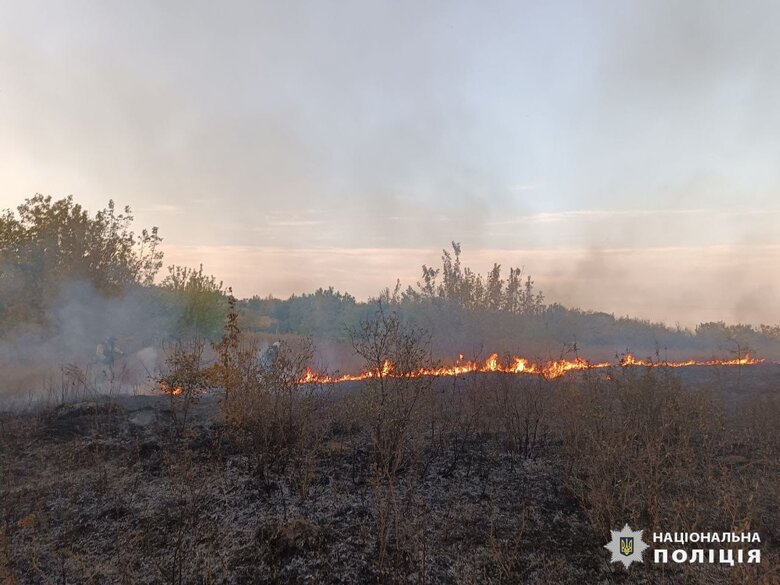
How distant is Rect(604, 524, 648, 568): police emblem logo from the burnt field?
0.09 metres

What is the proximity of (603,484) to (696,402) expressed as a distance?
347cm

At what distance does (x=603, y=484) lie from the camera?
414 cm

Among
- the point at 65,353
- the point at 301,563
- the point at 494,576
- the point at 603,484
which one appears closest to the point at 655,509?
the point at 603,484

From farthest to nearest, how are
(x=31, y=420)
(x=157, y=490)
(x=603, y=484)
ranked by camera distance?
(x=31, y=420), (x=157, y=490), (x=603, y=484)

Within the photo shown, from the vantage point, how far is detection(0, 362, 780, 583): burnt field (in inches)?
145

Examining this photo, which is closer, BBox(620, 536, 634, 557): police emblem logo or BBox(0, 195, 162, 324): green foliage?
BBox(620, 536, 634, 557): police emblem logo

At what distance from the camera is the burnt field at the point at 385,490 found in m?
3.69

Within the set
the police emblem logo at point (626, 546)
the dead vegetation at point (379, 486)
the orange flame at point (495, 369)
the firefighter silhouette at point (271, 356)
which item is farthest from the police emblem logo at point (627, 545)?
the firefighter silhouette at point (271, 356)

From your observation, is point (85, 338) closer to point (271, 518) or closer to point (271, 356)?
point (271, 356)

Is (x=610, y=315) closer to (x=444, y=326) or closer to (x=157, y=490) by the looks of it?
(x=444, y=326)

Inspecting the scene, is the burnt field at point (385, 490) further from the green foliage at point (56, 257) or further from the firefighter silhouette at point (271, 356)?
the green foliage at point (56, 257)

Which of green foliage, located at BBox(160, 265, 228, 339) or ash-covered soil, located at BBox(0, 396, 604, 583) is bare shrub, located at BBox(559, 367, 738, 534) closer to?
ash-covered soil, located at BBox(0, 396, 604, 583)

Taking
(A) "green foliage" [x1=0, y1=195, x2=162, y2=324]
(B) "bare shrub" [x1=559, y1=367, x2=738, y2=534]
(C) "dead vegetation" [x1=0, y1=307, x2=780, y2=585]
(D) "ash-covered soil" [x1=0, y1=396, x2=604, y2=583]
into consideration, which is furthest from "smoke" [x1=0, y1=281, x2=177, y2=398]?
(B) "bare shrub" [x1=559, y1=367, x2=738, y2=534]

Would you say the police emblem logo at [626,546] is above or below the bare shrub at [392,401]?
below
